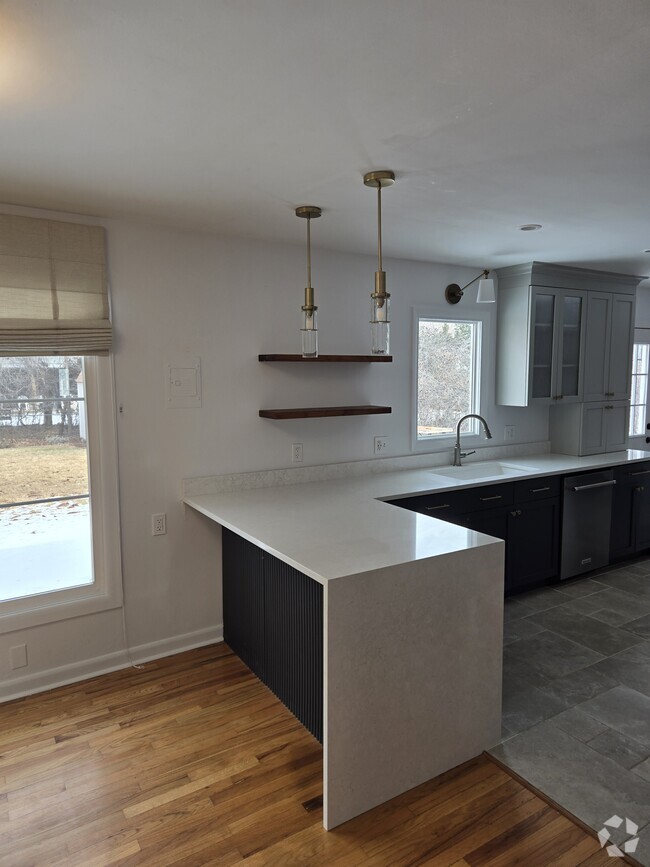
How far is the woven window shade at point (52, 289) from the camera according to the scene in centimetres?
263

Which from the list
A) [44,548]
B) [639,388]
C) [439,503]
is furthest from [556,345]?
[44,548]

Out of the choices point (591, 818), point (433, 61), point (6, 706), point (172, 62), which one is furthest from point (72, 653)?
point (433, 61)

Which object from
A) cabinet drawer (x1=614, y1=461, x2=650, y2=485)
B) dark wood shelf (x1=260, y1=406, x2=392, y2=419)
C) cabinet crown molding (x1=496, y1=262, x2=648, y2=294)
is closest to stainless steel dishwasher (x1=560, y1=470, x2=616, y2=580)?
cabinet drawer (x1=614, y1=461, x2=650, y2=485)

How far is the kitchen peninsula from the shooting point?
200cm

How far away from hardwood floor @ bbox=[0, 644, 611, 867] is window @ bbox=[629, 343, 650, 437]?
14.9ft

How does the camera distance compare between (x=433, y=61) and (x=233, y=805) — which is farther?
(x=233, y=805)

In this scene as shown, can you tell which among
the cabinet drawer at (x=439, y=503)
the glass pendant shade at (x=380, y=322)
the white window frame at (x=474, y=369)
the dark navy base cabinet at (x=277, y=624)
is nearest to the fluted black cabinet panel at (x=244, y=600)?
the dark navy base cabinet at (x=277, y=624)

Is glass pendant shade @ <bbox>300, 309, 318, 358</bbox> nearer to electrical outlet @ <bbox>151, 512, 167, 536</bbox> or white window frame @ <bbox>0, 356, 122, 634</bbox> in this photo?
white window frame @ <bbox>0, 356, 122, 634</bbox>

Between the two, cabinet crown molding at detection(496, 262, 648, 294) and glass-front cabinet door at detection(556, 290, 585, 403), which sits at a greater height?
cabinet crown molding at detection(496, 262, 648, 294)

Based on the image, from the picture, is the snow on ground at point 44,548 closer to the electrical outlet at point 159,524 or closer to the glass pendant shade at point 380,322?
the electrical outlet at point 159,524

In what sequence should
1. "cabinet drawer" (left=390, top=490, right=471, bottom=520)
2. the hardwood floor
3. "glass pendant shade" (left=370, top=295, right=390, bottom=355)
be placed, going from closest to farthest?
the hardwood floor → "glass pendant shade" (left=370, top=295, right=390, bottom=355) → "cabinet drawer" (left=390, top=490, right=471, bottom=520)

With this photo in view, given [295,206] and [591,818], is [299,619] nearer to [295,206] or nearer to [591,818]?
[591,818]

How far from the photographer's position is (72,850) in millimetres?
1910

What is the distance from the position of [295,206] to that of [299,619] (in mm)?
1857
